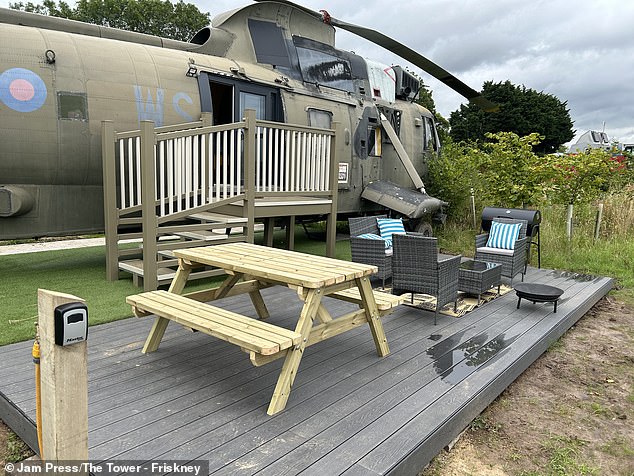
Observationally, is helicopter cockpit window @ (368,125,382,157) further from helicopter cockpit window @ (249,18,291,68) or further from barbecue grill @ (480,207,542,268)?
barbecue grill @ (480,207,542,268)

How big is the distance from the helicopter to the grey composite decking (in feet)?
7.67

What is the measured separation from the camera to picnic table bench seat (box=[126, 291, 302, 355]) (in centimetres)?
236

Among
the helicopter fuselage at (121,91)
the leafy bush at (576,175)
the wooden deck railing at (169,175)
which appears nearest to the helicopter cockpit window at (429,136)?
the helicopter fuselage at (121,91)

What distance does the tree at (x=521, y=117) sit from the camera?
134 feet

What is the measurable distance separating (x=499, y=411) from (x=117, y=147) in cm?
501

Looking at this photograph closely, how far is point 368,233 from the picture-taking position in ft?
19.4

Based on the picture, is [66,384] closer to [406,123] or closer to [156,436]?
[156,436]

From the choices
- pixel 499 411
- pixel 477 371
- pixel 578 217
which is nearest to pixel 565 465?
pixel 499 411

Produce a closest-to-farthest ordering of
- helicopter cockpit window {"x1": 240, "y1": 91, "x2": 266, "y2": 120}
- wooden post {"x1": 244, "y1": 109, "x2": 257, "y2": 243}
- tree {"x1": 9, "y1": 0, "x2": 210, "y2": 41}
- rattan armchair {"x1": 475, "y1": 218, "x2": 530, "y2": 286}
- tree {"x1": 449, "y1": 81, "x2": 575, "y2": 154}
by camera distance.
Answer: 1. wooden post {"x1": 244, "y1": 109, "x2": 257, "y2": 243}
2. rattan armchair {"x1": 475, "y1": 218, "x2": 530, "y2": 286}
3. helicopter cockpit window {"x1": 240, "y1": 91, "x2": 266, "y2": 120}
4. tree {"x1": 9, "y1": 0, "x2": 210, "y2": 41}
5. tree {"x1": 449, "y1": 81, "x2": 575, "y2": 154}

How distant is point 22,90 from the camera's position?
Answer: 4.92 m

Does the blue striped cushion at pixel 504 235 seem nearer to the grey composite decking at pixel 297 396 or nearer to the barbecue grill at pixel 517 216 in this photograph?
the barbecue grill at pixel 517 216

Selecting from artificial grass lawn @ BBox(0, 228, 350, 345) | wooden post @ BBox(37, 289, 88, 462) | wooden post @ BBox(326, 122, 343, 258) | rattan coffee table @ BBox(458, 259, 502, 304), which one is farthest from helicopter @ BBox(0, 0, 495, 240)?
wooden post @ BBox(37, 289, 88, 462)

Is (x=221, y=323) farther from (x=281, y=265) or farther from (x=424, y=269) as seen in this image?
(x=424, y=269)

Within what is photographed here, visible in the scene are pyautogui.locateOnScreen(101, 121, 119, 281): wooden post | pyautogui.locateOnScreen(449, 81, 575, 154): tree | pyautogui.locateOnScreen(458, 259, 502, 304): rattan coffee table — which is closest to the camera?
pyautogui.locateOnScreen(458, 259, 502, 304): rattan coffee table
